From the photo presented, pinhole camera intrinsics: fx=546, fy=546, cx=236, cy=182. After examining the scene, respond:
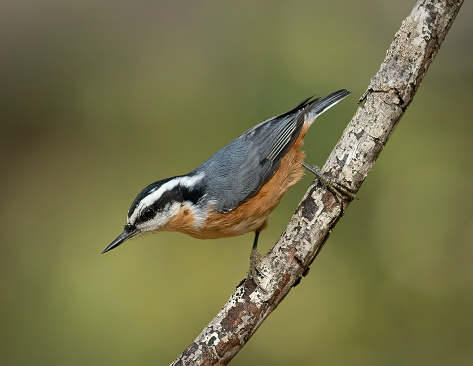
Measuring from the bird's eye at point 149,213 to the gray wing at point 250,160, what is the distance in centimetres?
33

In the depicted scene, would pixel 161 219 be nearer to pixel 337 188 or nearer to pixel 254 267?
pixel 254 267

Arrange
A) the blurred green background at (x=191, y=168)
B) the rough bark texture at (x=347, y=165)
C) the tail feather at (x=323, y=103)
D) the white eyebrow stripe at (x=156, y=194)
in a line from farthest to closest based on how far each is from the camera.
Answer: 1. the blurred green background at (x=191, y=168)
2. the tail feather at (x=323, y=103)
3. the white eyebrow stripe at (x=156, y=194)
4. the rough bark texture at (x=347, y=165)

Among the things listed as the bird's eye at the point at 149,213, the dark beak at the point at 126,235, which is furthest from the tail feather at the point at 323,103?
the dark beak at the point at 126,235

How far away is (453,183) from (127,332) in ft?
9.60

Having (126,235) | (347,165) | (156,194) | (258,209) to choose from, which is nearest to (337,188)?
(347,165)

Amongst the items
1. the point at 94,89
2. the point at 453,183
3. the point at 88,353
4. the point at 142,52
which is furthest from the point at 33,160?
the point at 453,183

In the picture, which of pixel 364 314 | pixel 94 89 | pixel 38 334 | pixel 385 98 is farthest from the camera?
pixel 94 89

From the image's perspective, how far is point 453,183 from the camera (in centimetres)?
457

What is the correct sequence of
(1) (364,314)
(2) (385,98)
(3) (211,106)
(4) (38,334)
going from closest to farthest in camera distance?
(2) (385,98)
(1) (364,314)
(4) (38,334)
(3) (211,106)

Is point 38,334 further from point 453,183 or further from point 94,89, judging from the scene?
point 453,183

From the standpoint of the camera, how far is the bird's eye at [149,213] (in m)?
2.98

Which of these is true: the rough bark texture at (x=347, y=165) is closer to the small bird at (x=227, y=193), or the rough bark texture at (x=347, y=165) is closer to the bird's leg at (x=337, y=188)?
the bird's leg at (x=337, y=188)

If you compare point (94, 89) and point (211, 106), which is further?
point (94, 89)

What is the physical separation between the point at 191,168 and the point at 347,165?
2275mm
